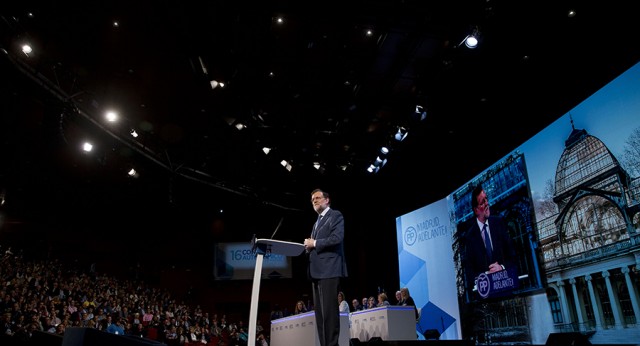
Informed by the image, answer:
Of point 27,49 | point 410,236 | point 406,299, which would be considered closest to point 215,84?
point 27,49

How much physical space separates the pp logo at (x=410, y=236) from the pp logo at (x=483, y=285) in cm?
285

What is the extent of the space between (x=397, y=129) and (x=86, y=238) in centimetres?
1345

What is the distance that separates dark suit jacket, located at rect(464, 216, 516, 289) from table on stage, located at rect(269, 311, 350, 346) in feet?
11.0

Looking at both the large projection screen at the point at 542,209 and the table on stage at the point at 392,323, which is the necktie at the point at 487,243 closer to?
the large projection screen at the point at 542,209

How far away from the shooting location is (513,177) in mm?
7105

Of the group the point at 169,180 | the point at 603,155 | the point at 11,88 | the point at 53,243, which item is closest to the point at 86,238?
the point at 53,243

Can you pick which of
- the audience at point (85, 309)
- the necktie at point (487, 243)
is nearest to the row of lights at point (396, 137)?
the necktie at point (487, 243)

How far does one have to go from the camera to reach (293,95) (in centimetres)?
896

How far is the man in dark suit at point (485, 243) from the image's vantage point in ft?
24.0

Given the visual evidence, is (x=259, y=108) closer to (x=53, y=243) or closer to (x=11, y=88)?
(x=11, y=88)

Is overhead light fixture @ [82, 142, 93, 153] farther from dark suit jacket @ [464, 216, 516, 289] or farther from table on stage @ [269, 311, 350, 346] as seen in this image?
dark suit jacket @ [464, 216, 516, 289]

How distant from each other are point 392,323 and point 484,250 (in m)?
2.30

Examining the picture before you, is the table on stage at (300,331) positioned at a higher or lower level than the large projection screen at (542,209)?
lower

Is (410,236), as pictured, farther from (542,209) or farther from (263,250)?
(263,250)
